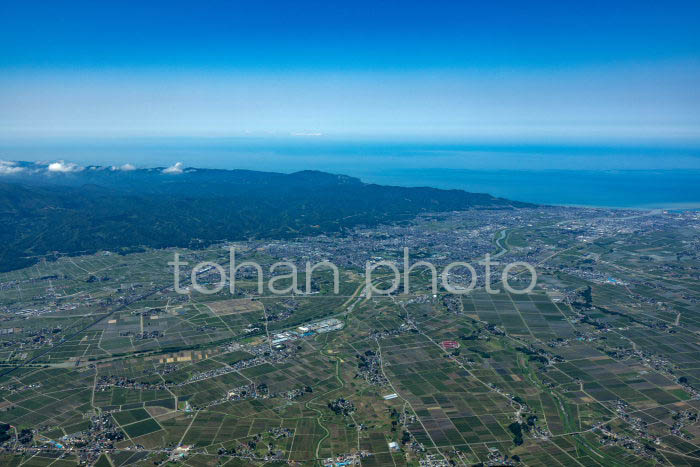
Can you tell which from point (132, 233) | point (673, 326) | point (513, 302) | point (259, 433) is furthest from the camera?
point (132, 233)

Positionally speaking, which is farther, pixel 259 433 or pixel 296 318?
pixel 296 318

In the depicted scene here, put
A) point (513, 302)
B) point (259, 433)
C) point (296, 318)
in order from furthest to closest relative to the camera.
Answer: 1. point (513, 302)
2. point (296, 318)
3. point (259, 433)

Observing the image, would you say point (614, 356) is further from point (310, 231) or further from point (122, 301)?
point (310, 231)

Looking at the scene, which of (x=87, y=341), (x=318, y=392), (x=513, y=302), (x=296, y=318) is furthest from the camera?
(x=513, y=302)

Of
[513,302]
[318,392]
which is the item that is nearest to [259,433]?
[318,392]

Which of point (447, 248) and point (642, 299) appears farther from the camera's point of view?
point (447, 248)

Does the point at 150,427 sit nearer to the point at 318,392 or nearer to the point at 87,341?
the point at 318,392

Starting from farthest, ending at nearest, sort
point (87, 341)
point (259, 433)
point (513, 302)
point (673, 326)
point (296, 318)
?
point (513, 302)
point (296, 318)
point (673, 326)
point (87, 341)
point (259, 433)

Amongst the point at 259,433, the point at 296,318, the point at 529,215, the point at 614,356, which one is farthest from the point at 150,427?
the point at 529,215
